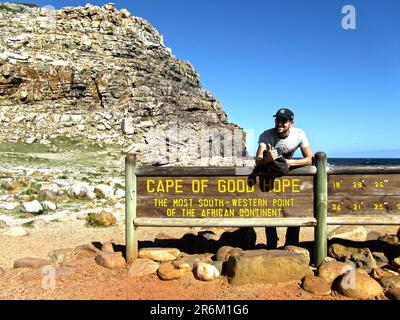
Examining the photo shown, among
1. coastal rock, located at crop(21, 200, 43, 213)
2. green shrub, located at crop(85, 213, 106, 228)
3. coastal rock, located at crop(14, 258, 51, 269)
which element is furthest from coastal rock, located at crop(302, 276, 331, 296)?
coastal rock, located at crop(21, 200, 43, 213)

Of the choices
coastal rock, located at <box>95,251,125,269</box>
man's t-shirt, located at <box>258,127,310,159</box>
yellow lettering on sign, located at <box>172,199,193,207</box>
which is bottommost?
coastal rock, located at <box>95,251,125,269</box>

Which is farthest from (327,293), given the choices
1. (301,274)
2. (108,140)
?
(108,140)

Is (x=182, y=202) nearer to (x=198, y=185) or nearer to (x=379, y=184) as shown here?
(x=198, y=185)

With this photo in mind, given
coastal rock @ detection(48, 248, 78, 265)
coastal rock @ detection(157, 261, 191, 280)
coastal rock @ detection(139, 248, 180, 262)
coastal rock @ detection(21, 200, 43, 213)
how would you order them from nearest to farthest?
coastal rock @ detection(157, 261, 191, 280), coastal rock @ detection(139, 248, 180, 262), coastal rock @ detection(48, 248, 78, 265), coastal rock @ detection(21, 200, 43, 213)

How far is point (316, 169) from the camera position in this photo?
21.7 ft

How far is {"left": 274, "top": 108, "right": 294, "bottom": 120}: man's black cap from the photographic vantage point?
244 inches

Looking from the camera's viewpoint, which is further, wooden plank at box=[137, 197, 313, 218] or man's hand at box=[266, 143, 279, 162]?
wooden plank at box=[137, 197, 313, 218]

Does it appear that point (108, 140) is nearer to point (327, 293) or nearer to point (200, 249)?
point (200, 249)

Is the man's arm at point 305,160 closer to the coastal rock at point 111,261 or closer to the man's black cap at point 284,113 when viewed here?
the man's black cap at point 284,113

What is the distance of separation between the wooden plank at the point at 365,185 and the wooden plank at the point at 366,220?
0.41m

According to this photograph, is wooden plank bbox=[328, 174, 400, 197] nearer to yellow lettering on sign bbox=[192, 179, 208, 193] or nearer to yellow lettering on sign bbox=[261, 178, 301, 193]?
yellow lettering on sign bbox=[261, 178, 301, 193]

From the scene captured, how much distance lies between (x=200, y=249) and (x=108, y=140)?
35953 mm

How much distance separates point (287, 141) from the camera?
648cm

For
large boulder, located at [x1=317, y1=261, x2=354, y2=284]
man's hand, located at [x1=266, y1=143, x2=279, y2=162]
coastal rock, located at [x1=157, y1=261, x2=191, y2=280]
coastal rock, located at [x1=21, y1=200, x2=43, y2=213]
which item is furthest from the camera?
coastal rock, located at [x1=21, y1=200, x2=43, y2=213]
